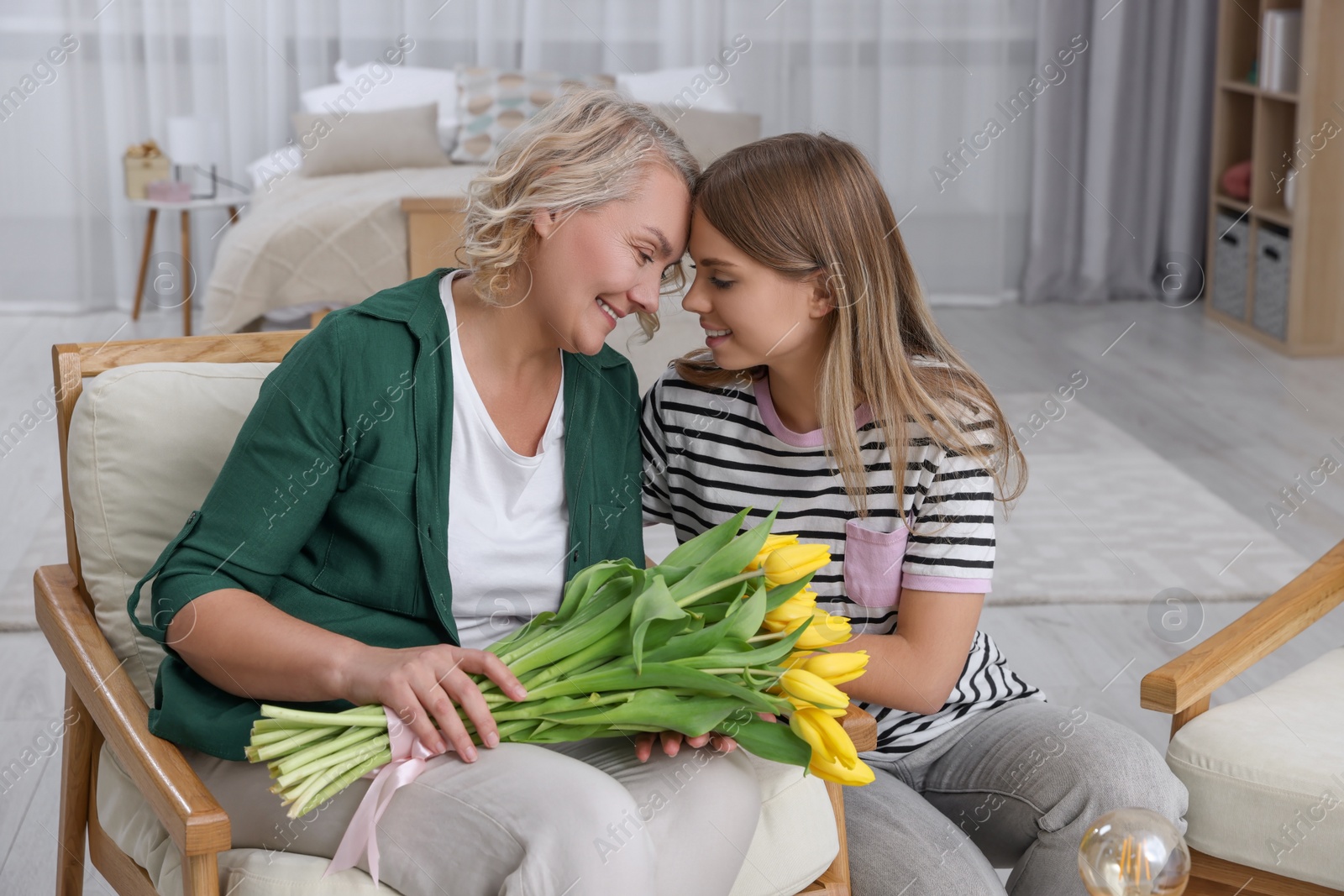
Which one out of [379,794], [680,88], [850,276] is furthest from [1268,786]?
[680,88]

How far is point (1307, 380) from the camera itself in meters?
4.62

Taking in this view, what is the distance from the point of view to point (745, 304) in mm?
1448

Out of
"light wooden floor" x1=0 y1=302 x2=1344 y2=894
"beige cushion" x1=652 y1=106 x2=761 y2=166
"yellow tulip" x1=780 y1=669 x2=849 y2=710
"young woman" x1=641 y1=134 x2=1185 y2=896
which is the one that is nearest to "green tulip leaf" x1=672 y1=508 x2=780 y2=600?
"yellow tulip" x1=780 y1=669 x2=849 y2=710

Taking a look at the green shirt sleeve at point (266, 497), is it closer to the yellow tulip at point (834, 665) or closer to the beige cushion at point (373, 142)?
the yellow tulip at point (834, 665)

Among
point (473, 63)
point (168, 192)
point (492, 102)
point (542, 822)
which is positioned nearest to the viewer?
point (542, 822)

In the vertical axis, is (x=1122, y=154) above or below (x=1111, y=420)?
above

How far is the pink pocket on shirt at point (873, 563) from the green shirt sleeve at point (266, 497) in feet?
1.77

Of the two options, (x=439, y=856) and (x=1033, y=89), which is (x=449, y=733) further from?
(x=1033, y=89)

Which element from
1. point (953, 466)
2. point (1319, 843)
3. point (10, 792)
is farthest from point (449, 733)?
point (10, 792)

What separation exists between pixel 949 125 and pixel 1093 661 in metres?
3.76

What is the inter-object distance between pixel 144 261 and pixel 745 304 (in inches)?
178

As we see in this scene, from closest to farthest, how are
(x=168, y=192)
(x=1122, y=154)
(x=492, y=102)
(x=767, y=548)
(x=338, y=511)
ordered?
(x=767, y=548), (x=338, y=511), (x=168, y=192), (x=492, y=102), (x=1122, y=154)

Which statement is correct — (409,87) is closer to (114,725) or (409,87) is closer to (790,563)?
(114,725)

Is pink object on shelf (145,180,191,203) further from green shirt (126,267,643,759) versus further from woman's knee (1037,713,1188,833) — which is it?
woman's knee (1037,713,1188,833)
